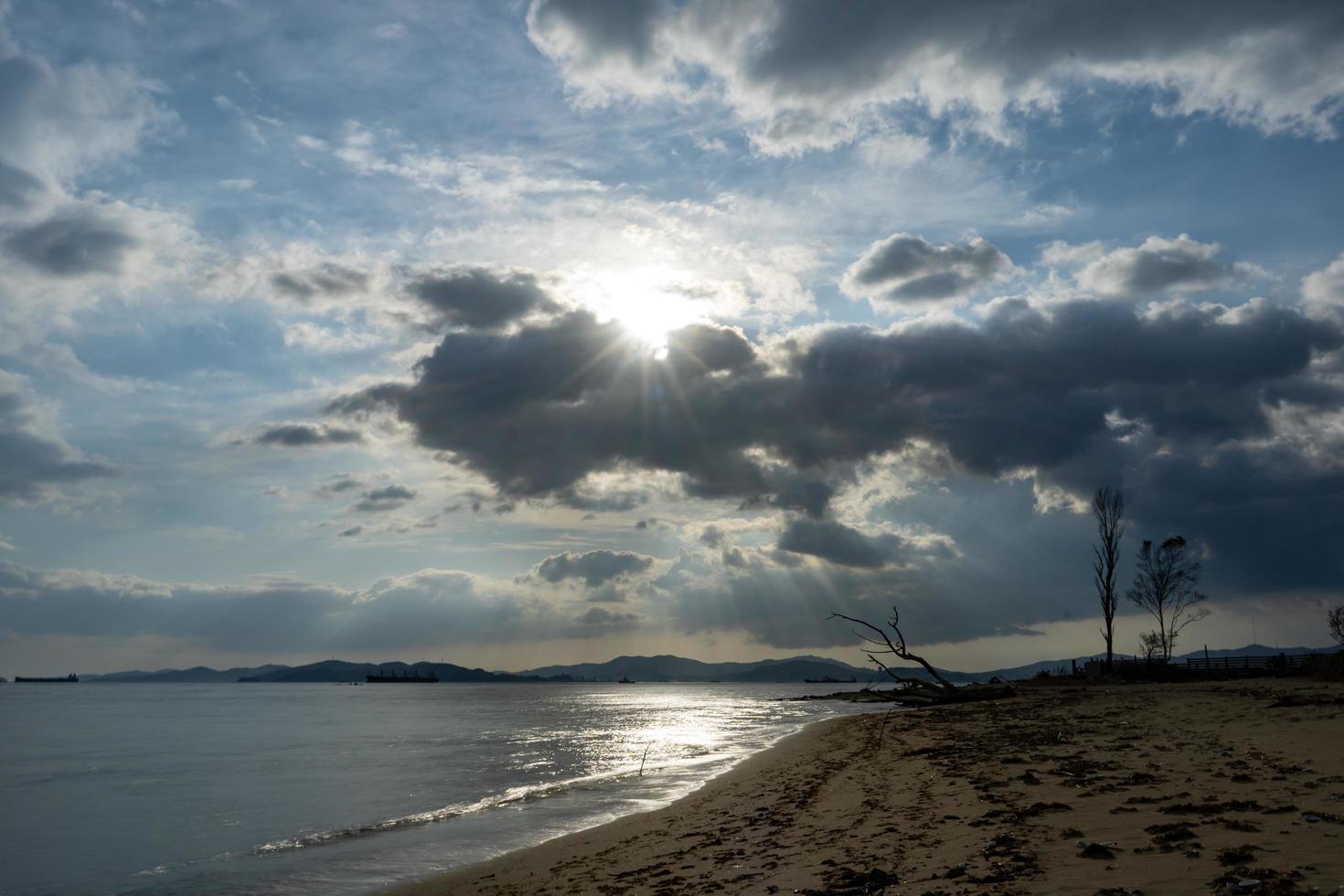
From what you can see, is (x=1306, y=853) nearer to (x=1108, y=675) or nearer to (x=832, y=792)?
(x=832, y=792)

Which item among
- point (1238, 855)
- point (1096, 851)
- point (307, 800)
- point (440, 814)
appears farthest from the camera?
point (307, 800)

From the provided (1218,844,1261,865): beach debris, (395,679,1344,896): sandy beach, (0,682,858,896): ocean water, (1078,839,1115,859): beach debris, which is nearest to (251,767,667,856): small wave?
(0,682,858,896): ocean water

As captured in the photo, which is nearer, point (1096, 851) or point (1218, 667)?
point (1096, 851)

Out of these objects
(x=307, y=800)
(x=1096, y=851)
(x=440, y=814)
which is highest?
(x=1096, y=851)

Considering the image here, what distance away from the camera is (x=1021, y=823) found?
11.7m

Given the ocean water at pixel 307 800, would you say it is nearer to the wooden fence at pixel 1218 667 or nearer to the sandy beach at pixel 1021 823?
the sandy beach at pixel 1021 823

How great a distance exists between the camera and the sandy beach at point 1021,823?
8.77 meters

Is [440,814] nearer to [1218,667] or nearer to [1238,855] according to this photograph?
[1238,855]

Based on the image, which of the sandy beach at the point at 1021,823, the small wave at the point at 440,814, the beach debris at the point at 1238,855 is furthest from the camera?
the small wave at the point at 440,814

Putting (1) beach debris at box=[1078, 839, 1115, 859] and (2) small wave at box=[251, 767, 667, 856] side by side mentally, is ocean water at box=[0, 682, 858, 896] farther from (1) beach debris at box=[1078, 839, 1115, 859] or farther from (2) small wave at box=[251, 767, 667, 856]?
(1) beach debris at box=[1078, 839, 1115, 859]

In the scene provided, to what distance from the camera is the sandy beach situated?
8773mm

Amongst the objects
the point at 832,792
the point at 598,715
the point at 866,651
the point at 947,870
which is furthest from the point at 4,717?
the point at 947,870

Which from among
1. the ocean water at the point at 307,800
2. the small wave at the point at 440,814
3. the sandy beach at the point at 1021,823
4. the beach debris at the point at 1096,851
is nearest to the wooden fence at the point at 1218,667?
the ocean water at the point at 307,800

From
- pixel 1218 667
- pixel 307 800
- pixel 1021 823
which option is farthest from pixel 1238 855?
pixel 1218 667
